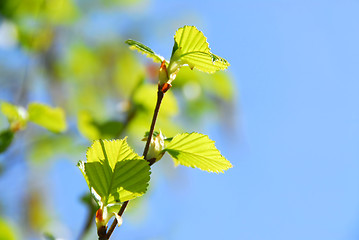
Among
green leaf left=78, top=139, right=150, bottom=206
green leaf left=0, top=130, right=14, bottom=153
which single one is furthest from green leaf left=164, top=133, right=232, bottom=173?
green leaf left=0, top=130, right=14, bottom=153

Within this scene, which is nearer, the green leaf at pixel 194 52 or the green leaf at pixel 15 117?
the green leaf at pixel 194 52

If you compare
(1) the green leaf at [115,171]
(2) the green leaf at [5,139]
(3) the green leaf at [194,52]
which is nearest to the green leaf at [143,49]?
(3) the green leaf at [194,52]

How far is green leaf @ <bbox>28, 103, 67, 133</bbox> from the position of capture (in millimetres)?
1022

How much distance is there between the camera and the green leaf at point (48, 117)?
1.02 metres

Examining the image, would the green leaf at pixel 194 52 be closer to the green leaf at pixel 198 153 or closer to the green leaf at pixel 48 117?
the green leaf at pixel 198 153

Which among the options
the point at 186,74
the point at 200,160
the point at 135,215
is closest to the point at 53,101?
the point at 135,215

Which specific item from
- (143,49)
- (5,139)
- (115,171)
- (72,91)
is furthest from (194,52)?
(72,91)

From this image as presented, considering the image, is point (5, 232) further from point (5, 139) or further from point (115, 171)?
point (115, 171)

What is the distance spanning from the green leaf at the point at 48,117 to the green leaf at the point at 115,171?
20.0 inches

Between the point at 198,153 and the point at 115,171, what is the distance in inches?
4.7

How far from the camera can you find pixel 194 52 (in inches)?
22.2

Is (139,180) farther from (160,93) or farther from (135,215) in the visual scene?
(135,215)

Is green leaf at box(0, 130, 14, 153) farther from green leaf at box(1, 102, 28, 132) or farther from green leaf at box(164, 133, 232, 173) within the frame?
green leaf at box(164, 133, 232, 173)

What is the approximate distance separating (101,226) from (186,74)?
0.94 meters
